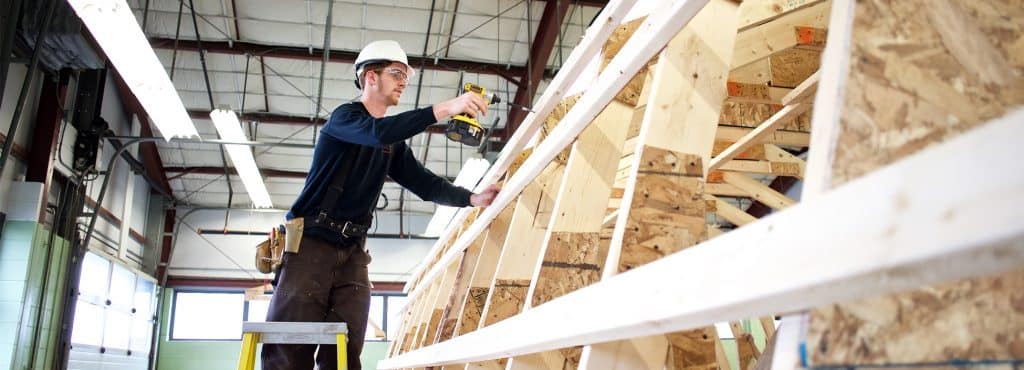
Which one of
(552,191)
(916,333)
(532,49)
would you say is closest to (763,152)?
(552,191)

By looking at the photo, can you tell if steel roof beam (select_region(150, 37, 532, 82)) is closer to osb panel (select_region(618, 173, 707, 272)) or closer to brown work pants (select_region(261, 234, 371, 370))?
brown work pants (select_region(261, 234, 371, 370))

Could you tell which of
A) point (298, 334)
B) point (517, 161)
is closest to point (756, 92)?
point (517, 161)

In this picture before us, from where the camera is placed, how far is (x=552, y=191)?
9.29 feet

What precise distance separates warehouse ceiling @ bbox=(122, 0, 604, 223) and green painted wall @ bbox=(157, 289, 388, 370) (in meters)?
4.26

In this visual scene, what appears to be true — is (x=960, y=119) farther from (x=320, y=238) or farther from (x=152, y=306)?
(x=152, y=306)

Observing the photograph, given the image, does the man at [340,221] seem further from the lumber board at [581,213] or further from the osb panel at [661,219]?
the osb panel at [661,219]

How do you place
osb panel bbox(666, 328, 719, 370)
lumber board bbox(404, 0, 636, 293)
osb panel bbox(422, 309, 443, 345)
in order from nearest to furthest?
osb panel bbox(666, 328, 719, 370)
lumber board bbox(404, 0, 636, 293)
osb panel bbox(422, 309, 443, 345)

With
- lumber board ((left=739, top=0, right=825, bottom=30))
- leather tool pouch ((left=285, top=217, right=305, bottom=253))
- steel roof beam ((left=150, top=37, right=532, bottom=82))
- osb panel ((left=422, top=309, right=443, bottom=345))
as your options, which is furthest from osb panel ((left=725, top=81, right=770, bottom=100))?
steel roof beam ((left=150, top=37, right=532, bottom=82))

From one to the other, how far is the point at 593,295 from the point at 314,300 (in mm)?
2280

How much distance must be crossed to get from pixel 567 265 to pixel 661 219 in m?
0.62

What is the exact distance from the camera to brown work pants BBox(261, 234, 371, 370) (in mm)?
3367

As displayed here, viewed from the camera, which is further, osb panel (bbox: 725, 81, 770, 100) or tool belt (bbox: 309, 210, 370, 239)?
osb panel (bbox: 725, 81, 770, 100)

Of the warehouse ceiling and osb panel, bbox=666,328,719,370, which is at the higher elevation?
the warehouse ceiling

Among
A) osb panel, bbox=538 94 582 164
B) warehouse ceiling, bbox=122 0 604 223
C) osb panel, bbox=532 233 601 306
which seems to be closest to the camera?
osb panel, bbox=532 233 601 306
